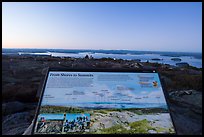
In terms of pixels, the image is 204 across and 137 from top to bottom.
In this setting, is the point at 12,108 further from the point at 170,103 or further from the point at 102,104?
the point at 102,104

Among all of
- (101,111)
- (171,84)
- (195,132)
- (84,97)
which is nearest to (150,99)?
(101,111)

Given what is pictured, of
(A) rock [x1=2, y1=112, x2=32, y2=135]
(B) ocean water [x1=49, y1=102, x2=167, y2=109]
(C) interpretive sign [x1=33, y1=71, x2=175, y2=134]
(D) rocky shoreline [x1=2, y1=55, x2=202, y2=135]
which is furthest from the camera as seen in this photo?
(A) rock [x1=2, y1=112, x2=32, y2=135]

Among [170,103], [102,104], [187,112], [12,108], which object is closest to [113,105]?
[102,104]

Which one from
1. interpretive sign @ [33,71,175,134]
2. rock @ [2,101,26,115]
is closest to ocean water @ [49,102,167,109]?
interpretive sign @ [33,71,175,134]

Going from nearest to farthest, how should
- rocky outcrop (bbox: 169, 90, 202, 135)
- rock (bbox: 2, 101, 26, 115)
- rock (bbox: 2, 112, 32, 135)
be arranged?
1. rocky outcrop (bbox: 169, 90, 202, 135)
2. rock (bbox: 2, 112, 32, 135)
3. rock (bbox: 2, 101, 26, 115)

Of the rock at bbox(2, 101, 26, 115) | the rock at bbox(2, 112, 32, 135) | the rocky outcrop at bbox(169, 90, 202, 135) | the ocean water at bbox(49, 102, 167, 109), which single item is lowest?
the rock at bbox(2, 101, 26, 115)

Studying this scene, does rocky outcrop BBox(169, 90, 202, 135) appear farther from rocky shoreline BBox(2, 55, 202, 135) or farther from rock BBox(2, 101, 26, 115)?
rock BBox(2, 101, 26, 115)

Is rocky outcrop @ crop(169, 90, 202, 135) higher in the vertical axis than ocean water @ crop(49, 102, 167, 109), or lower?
lower

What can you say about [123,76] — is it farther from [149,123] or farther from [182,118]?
[182,118]

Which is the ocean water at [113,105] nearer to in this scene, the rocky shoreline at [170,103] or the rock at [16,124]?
the rocky shoreline at [170,103]
